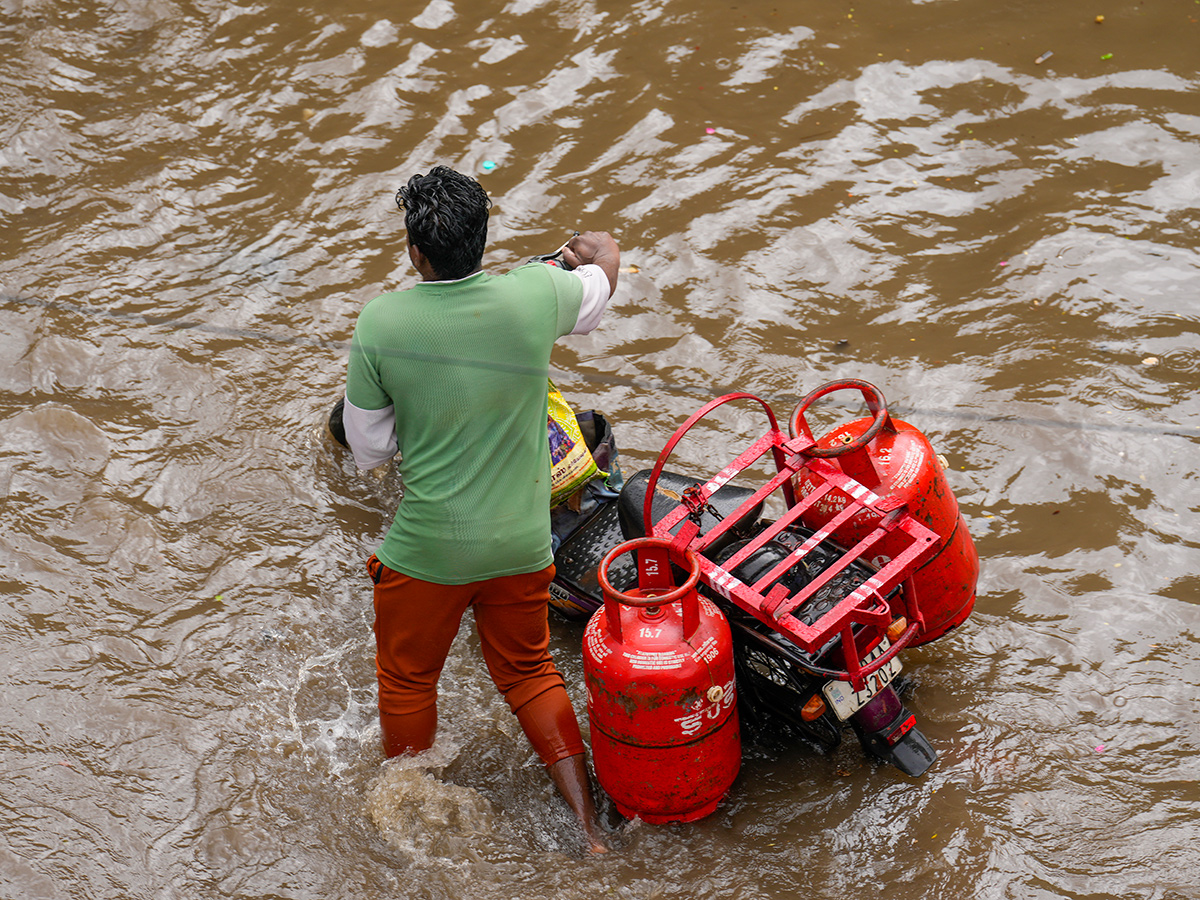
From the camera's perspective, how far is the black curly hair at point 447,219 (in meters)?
2.64

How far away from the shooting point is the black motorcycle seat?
337cm

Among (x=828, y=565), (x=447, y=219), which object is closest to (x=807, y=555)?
(x=828, y=565)

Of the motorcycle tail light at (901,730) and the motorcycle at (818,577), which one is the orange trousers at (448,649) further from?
the motorcycle tail light at (901,730)

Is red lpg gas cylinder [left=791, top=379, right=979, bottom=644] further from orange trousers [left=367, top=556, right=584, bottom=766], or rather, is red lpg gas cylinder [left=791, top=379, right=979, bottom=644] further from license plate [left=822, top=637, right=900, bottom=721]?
orange trousers [left=367, top=556, right=584, bottom=766]

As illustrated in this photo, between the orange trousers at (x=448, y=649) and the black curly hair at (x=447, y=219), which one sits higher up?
the black curly hair at (x=447, y=219)

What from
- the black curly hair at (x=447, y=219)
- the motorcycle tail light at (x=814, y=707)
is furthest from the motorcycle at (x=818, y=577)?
the black curly hair at (x=447, y=219)

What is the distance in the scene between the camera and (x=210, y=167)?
20.4ft

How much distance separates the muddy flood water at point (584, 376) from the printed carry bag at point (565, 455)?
0.64m

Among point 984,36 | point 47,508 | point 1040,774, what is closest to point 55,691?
point 47,508

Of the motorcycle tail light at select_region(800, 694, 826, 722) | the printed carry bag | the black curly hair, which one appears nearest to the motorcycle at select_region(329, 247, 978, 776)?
the motorcycle tail light at select_region(800, 694, 826, 722)

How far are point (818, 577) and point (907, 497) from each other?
0.47 m

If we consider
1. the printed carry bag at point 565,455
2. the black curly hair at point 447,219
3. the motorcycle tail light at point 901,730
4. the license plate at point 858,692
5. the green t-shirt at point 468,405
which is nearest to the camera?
the black curly hair at point 447,219

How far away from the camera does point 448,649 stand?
10.6ft

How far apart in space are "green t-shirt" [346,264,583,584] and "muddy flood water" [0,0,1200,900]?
93 centimetres
